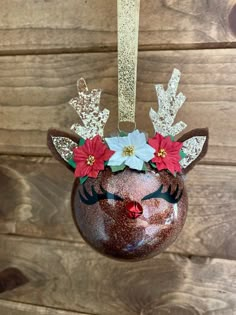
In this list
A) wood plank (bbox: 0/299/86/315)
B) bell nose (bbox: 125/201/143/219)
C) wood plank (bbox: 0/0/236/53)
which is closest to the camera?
bell nose (bbox: 125/201/143/219)

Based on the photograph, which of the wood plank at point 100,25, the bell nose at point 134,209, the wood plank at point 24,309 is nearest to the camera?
the bell nose at point 134,209

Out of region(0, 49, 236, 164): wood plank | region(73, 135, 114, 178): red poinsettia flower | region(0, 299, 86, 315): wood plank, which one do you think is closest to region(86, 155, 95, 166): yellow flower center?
region(73, 135, 114, 178): red poinsettia flower

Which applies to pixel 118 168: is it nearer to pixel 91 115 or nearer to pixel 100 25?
pixel 91 115

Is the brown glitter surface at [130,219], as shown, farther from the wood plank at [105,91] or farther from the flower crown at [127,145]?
the wood plank at [105,91]

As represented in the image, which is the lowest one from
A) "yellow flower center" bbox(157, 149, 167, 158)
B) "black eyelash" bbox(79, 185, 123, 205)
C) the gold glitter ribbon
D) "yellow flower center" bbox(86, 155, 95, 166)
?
"black eyelash" bbox(79, 185, 123, 205)

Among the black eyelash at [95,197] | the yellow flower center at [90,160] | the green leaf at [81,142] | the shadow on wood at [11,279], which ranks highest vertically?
the green leaf at [81,142]

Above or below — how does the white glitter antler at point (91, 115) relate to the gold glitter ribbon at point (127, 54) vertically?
below

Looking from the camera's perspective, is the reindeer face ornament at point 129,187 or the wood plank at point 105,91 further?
the wood plank at point 105,91

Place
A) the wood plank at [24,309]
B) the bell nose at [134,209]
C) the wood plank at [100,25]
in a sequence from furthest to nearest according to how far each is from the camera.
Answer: the wood plank at [24,309] < the wood plank at [100,25] < the bell nose at [134,209]

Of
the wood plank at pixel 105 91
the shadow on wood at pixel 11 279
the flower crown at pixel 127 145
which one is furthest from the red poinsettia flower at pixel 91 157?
the shadow on wood at pixel 11 279

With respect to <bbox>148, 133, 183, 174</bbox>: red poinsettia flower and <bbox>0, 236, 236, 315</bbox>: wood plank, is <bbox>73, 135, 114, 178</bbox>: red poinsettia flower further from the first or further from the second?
<bbox>0, 236, 236, 315</bbox>: wood plank
